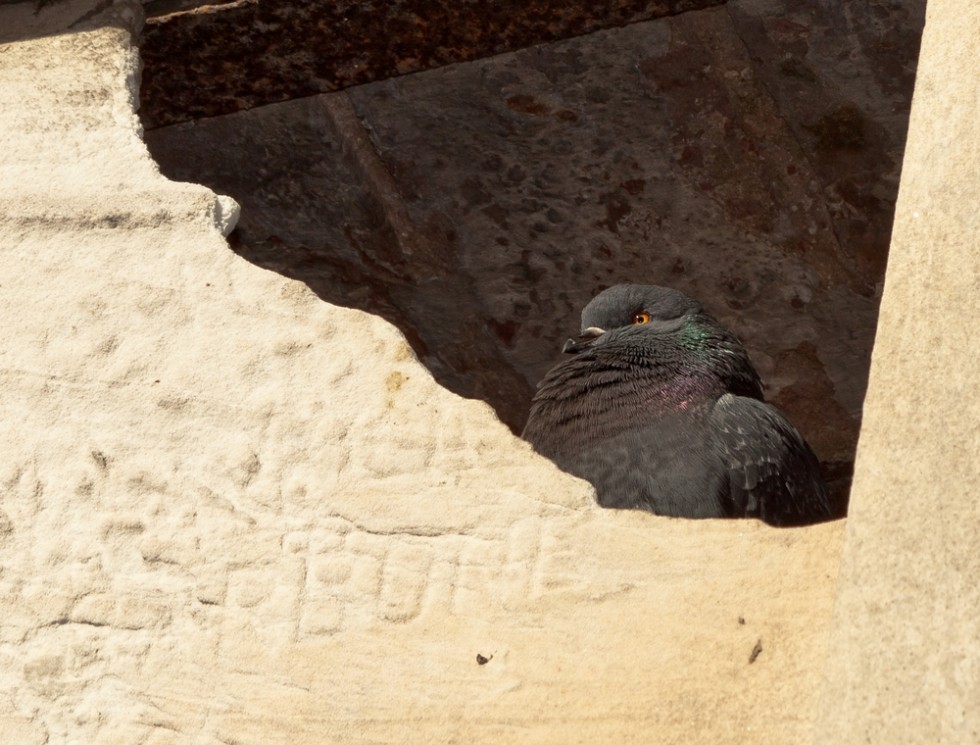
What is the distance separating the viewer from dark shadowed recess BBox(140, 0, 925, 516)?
3.76 metres

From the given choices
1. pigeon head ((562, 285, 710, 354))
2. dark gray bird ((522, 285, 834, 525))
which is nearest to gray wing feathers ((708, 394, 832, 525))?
dark gray bird ((522, 285, 834, 525))

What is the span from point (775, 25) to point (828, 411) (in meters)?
1.31

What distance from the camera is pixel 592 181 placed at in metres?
4.01

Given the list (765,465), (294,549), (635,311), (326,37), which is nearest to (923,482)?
(294,549)

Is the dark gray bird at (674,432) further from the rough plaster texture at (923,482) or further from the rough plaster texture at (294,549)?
the rough plaster texture at (923,482)

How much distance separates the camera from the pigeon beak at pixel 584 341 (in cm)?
341

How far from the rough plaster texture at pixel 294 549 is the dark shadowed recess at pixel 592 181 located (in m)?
1.45

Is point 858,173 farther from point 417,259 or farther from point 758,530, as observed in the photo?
point 758,530

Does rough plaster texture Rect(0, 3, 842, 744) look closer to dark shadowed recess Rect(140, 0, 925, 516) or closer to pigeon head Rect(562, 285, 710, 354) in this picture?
pigeon head Rect(562, 285, 710, 354)

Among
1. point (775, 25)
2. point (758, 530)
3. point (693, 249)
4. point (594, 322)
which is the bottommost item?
point (693, 249)

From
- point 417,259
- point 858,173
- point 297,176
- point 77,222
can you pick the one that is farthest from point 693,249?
point 77,222

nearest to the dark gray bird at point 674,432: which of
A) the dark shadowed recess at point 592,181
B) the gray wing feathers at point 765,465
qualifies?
the gray wing feathers at point 765,465

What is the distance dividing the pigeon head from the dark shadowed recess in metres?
0.57

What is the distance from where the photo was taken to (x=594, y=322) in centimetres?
353
